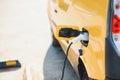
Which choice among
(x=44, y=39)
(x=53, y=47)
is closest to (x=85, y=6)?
(x=53, y=47)

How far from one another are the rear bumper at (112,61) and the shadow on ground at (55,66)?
255cm

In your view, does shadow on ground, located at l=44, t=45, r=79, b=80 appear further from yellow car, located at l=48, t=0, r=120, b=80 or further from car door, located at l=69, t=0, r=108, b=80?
car door, located at l=69, t=0, r=108, b=80

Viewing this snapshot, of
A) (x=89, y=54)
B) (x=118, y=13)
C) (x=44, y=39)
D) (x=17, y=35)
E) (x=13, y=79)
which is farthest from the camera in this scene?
(x=17, y=35)

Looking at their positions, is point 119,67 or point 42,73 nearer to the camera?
point 119,67

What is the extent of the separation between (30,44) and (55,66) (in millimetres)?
1829

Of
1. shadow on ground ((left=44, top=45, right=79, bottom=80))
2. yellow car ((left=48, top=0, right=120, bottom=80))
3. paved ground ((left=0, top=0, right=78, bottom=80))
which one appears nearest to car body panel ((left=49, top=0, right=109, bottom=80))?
yellow car ((left=48, top=0, right=120, bottom=80))

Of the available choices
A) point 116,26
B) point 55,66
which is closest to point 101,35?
point 116,26

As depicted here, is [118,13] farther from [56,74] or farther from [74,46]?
[56,74]

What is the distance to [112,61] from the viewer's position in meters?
2.48

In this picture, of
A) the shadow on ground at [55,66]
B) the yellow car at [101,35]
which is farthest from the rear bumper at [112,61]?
the shadow on ground at [55,66]

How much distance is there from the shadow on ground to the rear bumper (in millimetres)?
2546

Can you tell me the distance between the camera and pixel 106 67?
256 centimetres

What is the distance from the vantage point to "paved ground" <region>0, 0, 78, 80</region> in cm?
570

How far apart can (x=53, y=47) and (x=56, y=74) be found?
5.42 feet
